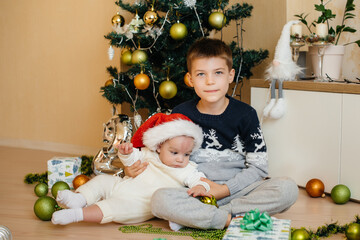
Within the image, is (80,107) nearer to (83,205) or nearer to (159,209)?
(83,205)

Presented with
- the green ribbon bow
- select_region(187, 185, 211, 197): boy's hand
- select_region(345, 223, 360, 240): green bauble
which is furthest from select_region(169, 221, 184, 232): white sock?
select_region(345, 223, 360, 240): green bauble

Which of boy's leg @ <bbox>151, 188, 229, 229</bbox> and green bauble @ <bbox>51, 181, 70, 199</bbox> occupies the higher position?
boy's leg @ <bbox>151, 188, 229, 229</bbox>

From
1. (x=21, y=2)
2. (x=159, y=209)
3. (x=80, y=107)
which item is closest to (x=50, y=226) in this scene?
(x=159, y=209)

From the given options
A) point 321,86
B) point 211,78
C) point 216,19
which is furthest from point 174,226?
point 216,19

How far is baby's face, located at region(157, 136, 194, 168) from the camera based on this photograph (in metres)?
1.89

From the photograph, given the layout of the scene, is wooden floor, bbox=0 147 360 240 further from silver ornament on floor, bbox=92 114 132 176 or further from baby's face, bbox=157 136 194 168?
silver ornament on floor, bbox=92 114 132 176

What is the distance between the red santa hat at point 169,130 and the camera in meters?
1.89

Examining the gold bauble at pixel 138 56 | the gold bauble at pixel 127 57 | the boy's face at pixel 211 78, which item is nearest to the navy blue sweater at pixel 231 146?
the boy's face at pixel 211 78

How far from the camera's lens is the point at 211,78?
1.95 meters

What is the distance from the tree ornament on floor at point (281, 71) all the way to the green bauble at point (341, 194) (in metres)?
0.48

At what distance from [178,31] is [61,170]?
89cm

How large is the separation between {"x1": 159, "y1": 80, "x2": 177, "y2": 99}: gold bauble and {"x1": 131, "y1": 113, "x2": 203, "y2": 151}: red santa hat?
401 millimetres

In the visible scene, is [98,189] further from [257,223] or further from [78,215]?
[257,223]

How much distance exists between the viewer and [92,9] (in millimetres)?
3211
